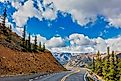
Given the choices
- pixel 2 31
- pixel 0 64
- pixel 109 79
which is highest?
pixel 2 31

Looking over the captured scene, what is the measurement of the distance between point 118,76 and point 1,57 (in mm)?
33252

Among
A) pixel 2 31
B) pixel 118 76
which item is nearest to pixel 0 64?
pixel 118 76

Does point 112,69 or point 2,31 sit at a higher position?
A: point 2,31

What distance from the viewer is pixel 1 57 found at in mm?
84188

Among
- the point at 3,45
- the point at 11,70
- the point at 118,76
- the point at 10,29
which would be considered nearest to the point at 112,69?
the point at 118,76

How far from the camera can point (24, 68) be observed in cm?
9319

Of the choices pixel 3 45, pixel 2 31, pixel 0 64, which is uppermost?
pixel 2 31

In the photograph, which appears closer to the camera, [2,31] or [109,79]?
[109,79]

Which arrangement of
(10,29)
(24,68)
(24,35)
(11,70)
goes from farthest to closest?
(10,29), (24,35), (24,68), (11,70)

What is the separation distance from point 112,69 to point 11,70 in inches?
1049

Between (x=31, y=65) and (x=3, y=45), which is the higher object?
(x=3, y=45)

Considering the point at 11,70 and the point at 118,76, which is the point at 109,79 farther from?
the point at 11,70

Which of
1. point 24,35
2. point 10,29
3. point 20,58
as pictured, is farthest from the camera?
point 10,29

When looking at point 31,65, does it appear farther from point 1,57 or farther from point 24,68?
point 1,57
